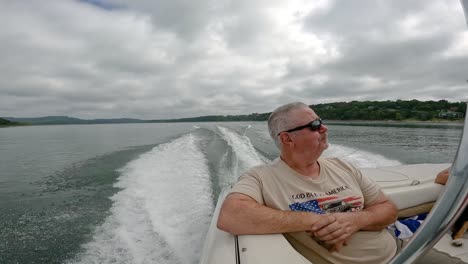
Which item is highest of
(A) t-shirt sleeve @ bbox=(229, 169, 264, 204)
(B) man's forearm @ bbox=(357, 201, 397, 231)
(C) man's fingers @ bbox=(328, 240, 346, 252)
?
(A) t-shirt sleeve @ bbox=(229, 169, 264, 204)

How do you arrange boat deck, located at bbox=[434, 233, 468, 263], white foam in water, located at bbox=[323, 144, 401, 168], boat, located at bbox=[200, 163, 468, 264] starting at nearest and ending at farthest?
boat, located at bbox=[200, 163, 468, 264]
boat deck, located at bbox=[434, 233, 468, 263]
white foam in water, located at bbox=[323, 144, 401, 168]

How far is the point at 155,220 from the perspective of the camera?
322cm

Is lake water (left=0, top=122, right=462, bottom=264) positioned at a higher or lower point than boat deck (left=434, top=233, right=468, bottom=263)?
lower

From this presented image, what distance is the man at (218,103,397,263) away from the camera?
55.2 inches

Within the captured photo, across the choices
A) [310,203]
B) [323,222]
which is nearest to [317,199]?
[310,203]

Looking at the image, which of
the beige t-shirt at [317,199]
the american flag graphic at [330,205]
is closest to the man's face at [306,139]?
the beige t-shirt at [317,199]

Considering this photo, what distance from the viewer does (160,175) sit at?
18.0 feet

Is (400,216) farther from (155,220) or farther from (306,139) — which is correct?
(155,220)

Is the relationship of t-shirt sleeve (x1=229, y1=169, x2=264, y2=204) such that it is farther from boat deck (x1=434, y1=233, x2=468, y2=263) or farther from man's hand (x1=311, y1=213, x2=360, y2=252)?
boat deck (x1=434, y1=233, x2=468, y2=263)

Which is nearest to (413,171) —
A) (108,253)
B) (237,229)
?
(237,229)

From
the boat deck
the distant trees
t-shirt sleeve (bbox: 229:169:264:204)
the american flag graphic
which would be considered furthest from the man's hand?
the distant trees

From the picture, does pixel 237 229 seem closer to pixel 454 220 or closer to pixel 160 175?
pixel 454 220

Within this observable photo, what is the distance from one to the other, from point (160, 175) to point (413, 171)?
4.33 metres

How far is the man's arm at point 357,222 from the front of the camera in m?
1.36
